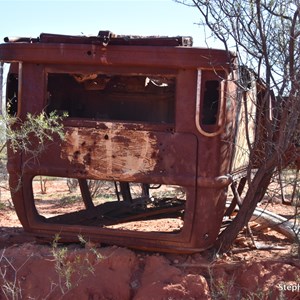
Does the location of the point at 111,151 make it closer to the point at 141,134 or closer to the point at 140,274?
the point at 141,134

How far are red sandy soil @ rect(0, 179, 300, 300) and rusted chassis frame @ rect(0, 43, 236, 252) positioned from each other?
0.66 ft

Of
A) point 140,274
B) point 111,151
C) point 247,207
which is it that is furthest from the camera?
point 247,207

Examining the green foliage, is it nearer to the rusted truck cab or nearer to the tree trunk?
the rusted truck cab

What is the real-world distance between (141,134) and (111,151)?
0.33 metres

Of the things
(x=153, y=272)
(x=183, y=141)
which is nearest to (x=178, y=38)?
(x=183, y=141)

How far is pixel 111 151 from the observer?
5312mm

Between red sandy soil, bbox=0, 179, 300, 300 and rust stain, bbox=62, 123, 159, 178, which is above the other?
rust stain, bbox=62, 123, 159, 178

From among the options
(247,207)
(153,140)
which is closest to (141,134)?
(153,140)

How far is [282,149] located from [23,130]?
2365 millimetres

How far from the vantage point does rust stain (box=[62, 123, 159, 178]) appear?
17.1ft

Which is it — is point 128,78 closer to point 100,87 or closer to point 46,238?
point 100,87

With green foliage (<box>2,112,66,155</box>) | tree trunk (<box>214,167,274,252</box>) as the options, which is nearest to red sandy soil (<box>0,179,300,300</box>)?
tree trunk (<box>214,167,274,252</box>)

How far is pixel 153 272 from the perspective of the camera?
509 centimetres

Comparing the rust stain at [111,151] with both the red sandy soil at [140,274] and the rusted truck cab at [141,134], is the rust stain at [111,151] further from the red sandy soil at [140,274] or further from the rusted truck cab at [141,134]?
the red sandy soil at [140,274]
